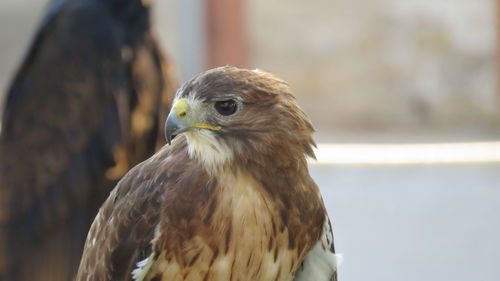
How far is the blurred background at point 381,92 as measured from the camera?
6273 mm

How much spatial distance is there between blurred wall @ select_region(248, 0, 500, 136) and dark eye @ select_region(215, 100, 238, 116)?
6.13 meters

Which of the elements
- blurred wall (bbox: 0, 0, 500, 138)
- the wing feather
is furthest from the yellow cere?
blurred wall (bbox: 0, 0, 500, 138)

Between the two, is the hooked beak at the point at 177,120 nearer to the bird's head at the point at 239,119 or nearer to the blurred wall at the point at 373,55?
the bird's head at the point at 239,119

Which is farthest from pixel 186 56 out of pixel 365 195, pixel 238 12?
pixel 365 195

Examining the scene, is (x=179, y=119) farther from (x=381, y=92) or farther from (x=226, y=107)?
(x=381, y=92)

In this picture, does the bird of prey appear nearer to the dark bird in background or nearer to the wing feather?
the wing feather

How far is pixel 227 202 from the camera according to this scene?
2.83 metres

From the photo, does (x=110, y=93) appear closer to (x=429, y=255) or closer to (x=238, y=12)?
(x=429, y=255)

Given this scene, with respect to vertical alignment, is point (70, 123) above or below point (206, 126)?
below

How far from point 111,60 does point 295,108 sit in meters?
1.95

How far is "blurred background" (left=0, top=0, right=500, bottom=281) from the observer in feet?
20.6

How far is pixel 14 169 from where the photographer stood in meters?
4.65

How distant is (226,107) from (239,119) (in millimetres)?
52

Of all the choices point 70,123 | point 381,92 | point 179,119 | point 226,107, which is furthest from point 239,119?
point 381,92
